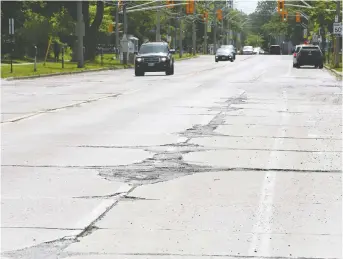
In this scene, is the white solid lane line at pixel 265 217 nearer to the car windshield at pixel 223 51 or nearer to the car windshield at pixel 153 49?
the car windshield at pixel 153 49

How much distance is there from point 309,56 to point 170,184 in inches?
2194

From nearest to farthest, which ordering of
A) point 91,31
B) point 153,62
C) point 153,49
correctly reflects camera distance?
1. point 153,62
2. point 153,49
3. point 91,31

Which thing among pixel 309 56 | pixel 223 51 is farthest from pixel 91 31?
pixel 309 56

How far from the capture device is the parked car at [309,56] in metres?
64.4

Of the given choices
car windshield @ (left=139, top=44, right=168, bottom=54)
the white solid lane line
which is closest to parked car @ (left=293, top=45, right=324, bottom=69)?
car windshield @ (left=139, top=44, right=168, bottom=54)

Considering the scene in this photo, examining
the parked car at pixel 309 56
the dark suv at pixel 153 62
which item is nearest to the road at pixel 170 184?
the dark suv at pixel 153 62

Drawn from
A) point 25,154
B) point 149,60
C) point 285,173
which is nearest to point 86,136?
point 25,154

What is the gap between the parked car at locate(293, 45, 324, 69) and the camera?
64.4 meters

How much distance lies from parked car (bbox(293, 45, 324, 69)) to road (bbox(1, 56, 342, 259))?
142ft

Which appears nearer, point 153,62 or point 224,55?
point 153,62

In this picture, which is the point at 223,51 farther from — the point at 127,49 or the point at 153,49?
the point at 153,49

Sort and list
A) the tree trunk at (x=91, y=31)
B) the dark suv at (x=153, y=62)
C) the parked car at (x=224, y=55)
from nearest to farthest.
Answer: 1. the dark suv at (x=153, y=62)
2. the tree trunk at (x=91, y=31)
3. the parked car at (x=224, y=55)

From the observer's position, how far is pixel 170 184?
10609mm

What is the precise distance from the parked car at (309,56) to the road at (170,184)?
43241mm
